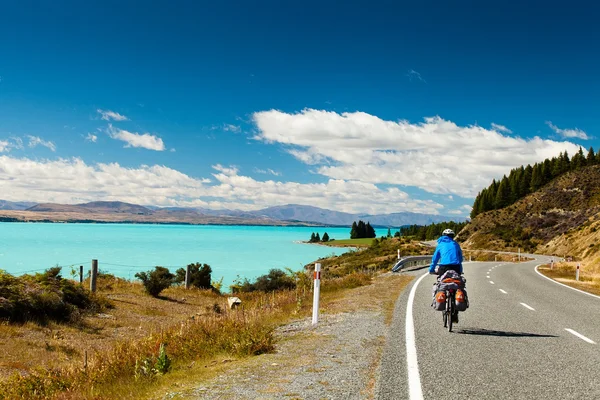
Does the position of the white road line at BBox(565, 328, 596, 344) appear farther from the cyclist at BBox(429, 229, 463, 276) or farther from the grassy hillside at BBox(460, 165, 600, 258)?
the grassy hillside at BBox(460, 165, 600, 258)

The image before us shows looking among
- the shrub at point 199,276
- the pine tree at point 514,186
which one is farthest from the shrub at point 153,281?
the pine tree at point 514,186

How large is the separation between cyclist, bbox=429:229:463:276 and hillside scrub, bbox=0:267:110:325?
457 inches

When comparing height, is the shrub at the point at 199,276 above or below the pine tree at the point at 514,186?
below

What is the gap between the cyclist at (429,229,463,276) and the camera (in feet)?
32.8

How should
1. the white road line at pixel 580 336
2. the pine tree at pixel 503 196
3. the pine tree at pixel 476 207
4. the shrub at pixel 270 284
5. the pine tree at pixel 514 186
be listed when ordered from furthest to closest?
the pine tree at pixel 476 207
the pine tree at pixel 503 196
the pine tree at pixel 514 186
the shrub at pixel 270 284
the white road line at pixel 580 336

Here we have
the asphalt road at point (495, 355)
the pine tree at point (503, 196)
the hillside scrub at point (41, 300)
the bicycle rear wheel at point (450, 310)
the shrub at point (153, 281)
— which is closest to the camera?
the asphalt road at point (495, 355)

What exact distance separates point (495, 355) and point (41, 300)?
13.5 m

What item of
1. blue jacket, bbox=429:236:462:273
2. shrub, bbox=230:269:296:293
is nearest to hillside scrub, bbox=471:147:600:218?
shrub, bbox=230:269:296:293

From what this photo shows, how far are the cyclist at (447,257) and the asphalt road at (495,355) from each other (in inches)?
45.4

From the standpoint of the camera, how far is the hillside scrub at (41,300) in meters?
14.6

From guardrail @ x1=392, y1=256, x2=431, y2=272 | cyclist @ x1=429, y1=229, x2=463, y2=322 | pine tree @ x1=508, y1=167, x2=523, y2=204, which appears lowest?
guardrail @ x1=392, y1=256, x2=431, y2=272

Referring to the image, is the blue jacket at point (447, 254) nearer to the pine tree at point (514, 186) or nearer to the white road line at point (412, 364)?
the white road line at point (412, 364)

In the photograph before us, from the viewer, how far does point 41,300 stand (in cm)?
1545

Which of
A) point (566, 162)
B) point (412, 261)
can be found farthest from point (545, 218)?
point (412, 261)
